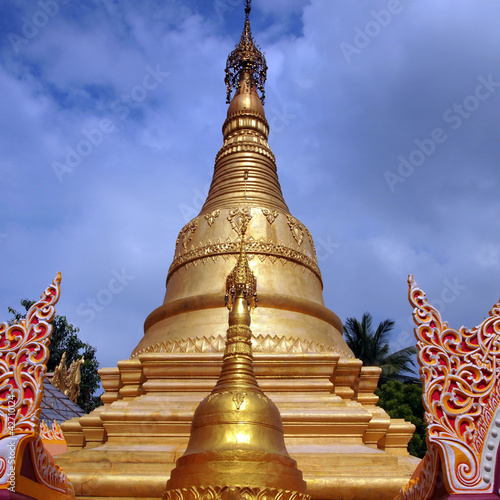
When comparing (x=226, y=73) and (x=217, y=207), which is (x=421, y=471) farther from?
(x=226, y=73)

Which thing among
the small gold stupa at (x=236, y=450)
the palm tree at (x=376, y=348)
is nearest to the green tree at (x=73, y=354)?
the palm tree at (x=376, y=348)

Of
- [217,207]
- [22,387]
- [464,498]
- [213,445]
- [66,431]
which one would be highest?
[217,207]

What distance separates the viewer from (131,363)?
9000 mm

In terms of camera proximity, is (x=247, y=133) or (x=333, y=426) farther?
(x=247, y=133)

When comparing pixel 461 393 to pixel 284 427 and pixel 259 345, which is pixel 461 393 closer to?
pixel 284 427

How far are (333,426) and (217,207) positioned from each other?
5.59m

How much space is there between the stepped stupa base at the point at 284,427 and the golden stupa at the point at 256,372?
0.6 inches

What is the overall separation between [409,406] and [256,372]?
11583 millimetres

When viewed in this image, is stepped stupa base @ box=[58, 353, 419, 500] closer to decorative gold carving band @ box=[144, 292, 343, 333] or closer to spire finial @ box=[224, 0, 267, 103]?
decorative gold carving band @ box=[144, 292, 343, 333]

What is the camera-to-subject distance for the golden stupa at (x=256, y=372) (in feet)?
21.8

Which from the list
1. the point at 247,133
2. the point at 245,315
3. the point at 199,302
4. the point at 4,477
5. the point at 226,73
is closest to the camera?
the point at 4,477

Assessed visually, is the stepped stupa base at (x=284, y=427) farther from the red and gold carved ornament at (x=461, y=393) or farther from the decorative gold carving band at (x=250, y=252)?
the red and gold carved ornament at (x=461, y=393)

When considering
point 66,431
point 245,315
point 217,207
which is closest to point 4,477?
point 245,315

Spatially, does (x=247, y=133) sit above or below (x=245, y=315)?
above
